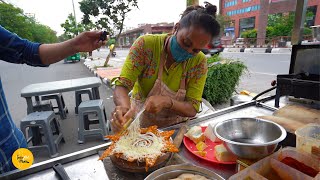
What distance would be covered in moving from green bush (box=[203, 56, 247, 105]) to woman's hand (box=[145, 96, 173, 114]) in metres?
3.14

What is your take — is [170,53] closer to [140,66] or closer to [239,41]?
[140,66]

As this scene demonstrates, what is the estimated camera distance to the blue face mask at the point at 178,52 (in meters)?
1.75

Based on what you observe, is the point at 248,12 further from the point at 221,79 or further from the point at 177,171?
the point at 177,171

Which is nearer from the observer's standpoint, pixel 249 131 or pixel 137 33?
pixel 249 131

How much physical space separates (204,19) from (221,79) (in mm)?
3441

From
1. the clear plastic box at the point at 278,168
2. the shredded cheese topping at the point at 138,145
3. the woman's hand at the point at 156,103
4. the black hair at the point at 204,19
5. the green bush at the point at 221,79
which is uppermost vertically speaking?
the black hair at the point at 204,19

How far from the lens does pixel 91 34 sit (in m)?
1.48

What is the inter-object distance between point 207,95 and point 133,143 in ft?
12.9

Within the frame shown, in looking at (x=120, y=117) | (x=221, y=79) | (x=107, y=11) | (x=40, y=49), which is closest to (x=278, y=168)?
(x=120, y=117)

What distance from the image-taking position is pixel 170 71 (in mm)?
1952

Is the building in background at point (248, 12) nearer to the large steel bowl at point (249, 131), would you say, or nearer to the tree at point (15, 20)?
the tree at point (15, 20)

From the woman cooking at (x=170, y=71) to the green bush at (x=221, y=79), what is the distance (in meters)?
2.84

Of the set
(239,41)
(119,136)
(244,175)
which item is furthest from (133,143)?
(239,41)

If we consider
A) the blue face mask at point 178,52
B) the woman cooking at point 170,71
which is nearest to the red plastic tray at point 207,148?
the woman cooking at point 170,71
